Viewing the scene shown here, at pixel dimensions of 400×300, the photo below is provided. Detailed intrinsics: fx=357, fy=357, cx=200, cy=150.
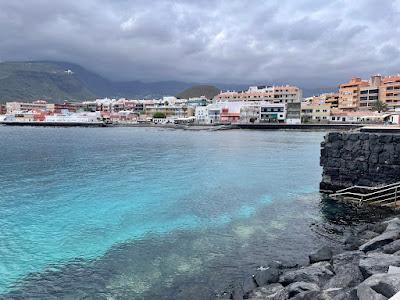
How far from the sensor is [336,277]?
10.3 metres

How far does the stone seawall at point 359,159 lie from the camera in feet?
76.4

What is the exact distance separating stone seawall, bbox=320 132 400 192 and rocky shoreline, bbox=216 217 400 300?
928cm

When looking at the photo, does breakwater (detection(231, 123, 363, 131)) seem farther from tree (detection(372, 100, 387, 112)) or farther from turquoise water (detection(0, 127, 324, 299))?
turquoise water (detection(0, 127, 324, 299))

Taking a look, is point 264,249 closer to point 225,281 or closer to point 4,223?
point 225,281

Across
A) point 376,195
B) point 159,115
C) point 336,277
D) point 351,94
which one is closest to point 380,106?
point 351,94

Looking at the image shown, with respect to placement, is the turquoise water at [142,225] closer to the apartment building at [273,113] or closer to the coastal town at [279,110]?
the coastal town at [279,110]


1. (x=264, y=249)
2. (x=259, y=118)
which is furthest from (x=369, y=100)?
(x=264, y=249)

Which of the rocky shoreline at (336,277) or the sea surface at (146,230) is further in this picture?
the sea surface at (146,230)

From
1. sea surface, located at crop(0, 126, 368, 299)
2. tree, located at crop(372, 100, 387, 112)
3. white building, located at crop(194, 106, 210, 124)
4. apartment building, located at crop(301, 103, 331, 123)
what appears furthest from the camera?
white building, located at crop(194, 106, 210, 124)

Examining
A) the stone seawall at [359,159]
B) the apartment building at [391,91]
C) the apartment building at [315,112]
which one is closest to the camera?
the stone seawall at [359,159]

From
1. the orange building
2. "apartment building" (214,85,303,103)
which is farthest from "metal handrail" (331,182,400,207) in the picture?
"apartment building" (214,85,303,103)

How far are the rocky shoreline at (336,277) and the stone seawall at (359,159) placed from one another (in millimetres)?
9281

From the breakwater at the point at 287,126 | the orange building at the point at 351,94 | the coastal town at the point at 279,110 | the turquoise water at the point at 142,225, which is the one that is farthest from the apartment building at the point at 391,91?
the turquoise water at the point at 142,225

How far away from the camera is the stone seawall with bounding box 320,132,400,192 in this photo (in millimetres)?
23281
